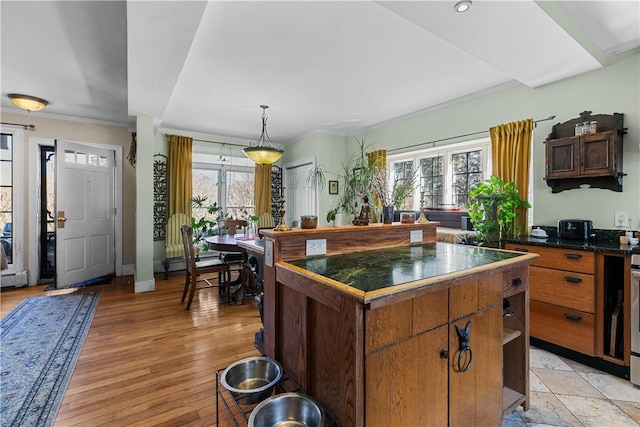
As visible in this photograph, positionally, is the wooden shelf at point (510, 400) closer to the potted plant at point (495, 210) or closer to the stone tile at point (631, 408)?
the stone tile at point (631, 408)

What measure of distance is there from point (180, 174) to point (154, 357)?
3521 mm

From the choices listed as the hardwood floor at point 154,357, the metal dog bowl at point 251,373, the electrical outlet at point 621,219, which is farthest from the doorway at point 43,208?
the electrical outlet at point 621,219

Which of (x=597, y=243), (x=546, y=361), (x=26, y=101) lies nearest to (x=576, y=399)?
(x=546, y=361)

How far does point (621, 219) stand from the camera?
243 cm

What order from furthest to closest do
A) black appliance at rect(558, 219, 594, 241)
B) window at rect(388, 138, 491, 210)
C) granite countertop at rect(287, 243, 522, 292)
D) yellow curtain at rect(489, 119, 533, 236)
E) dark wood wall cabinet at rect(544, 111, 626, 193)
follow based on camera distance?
window at rect(388, 138, 491, 210)
yellow curtain at rect(489, 119, 533, 236)
black appliance at rect(558, 219, 594, 241)
dark wood wall cabinet at rect(544, 111, 626, 193)
granite countertop at rect(287, 243, 522, 292)

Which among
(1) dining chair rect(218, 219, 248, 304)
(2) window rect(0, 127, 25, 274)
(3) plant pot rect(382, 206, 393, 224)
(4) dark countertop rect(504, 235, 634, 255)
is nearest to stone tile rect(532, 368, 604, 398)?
(4) dark countertop rect(504, 235, 634, 255)

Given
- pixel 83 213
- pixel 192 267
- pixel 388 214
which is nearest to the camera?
pixel 388 214

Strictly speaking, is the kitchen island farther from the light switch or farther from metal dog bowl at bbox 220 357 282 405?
the light switch

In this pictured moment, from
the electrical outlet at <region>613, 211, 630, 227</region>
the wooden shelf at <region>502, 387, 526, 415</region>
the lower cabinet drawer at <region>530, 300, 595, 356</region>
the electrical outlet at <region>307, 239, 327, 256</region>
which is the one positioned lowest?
the wooden shelf at <region>502, 387, 526, 415</region>

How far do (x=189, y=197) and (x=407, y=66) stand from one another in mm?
4139

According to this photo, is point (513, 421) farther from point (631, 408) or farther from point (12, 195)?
point (12, 195)

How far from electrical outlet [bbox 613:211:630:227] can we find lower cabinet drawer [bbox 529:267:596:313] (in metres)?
0.67

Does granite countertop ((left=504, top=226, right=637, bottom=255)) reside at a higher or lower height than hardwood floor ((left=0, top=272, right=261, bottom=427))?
higher

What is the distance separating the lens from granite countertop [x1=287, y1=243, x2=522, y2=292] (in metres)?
1.15
